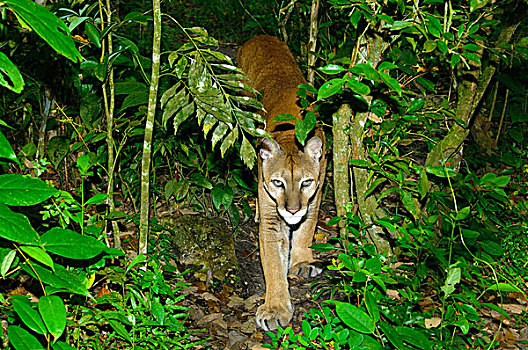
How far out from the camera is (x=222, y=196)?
4.56 meters

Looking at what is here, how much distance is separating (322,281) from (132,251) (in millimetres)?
1598

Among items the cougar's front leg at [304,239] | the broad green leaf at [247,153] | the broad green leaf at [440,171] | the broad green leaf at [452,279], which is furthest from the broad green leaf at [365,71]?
the cougar's front leg at [304,239]

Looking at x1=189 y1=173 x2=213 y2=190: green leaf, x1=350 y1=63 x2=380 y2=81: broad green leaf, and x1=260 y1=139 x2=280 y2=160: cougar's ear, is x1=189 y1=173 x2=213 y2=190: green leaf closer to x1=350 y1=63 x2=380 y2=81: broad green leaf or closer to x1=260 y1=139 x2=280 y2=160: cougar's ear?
x1=260 y1=139 x2=280 y2=160: cougar's ear

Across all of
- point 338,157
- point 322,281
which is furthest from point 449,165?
point 322,281

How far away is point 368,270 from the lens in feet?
9.01

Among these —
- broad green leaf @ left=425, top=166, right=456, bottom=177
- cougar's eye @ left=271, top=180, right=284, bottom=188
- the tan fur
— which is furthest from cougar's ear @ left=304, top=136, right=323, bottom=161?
broad green leaf @ left=425, top=166, right=456, bottom=177

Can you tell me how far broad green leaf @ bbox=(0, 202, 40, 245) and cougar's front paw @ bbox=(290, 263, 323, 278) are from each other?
2.97 m

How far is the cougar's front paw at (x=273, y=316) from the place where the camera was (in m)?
3.65

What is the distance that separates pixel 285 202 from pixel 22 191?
2495 millimetres

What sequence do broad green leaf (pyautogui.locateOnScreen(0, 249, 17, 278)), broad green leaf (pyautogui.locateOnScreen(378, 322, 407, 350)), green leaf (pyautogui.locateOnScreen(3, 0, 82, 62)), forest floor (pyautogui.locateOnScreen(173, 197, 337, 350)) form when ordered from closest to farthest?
green leaf (pyautogui.locateOnScreen(3, 0, 82, 62)) < broad green leaf (pyautogui.locateOnScreen(0, 249, 17, 278)) < broad green leaf (pyautogui.locateOnScreen(378, 322, 407, 350)) < forest floor (pyautogui.locateOnScreen(173, 197, 337, 350))

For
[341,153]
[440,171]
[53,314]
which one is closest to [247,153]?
[341,153]

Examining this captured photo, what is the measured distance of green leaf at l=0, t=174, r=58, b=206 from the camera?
1.84 meters

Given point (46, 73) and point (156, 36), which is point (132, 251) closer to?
point (46, 73)

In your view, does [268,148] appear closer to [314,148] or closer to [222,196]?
[314,148]
